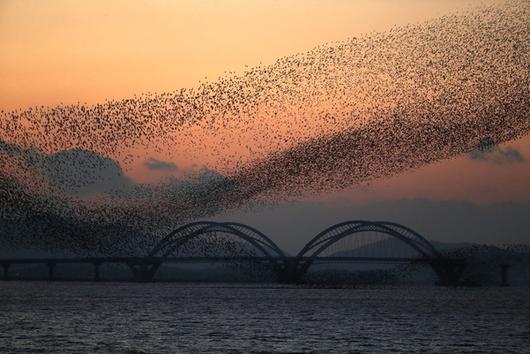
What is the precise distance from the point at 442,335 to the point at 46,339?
1172 inches

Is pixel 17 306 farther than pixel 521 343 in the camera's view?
Yes

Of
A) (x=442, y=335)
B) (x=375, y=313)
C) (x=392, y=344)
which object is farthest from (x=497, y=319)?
(x=392, y=344)

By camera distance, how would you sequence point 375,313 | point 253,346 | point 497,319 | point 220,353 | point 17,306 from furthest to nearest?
1. point 17,306
2. point 375,313
3. point 497,319
4. point 253,346
5. point 220,353

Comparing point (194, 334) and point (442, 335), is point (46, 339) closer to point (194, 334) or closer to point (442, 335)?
point (194, 334)

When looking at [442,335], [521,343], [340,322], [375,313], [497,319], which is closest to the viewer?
[521,343]

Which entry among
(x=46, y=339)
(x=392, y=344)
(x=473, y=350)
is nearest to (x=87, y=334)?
(x=46, y=339)

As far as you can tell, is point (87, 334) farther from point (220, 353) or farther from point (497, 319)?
point (497, 319)

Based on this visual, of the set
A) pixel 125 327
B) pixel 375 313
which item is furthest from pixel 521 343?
pixel 375 313

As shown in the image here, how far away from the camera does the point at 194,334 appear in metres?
86.6

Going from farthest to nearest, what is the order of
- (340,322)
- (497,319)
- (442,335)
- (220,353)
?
(497,319)
(340,322)
(442,335)
(220,353)

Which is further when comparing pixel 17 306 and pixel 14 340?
pixel 17 306

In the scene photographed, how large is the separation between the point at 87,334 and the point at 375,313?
42783 millimetres

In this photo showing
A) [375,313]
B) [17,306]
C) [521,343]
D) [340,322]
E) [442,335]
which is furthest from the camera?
[17,306]

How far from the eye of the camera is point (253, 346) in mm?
76812
